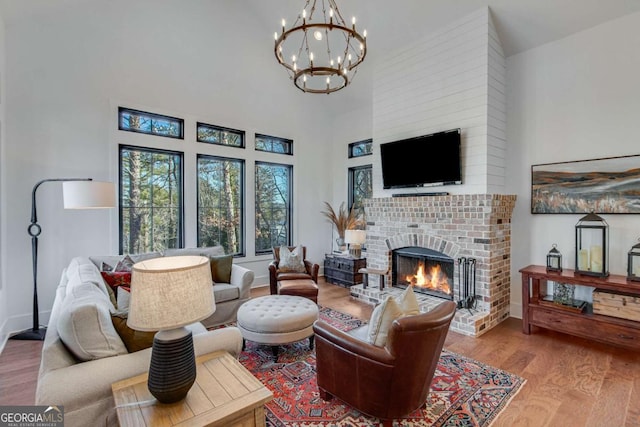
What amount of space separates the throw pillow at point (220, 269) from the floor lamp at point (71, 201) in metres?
1.47

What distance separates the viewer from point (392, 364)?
1.92 metres

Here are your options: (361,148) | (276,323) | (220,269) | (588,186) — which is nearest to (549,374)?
(588,186)

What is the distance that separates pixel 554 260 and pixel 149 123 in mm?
6034

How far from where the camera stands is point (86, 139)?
419cm

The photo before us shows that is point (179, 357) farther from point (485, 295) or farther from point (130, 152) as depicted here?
point (130, 152)

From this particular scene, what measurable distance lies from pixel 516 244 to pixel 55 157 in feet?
20.8

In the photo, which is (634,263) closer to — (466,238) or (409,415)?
(466,238)

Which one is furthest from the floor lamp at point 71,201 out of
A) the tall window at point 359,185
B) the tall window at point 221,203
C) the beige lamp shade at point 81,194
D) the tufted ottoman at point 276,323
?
the tall window at point 359,185

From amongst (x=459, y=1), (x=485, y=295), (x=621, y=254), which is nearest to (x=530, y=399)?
(x=485, y=295)

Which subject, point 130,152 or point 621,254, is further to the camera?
point 130,152

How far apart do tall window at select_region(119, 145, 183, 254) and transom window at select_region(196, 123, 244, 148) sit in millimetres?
553

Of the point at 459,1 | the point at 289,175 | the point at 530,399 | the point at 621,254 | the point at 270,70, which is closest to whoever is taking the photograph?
the point at 530,399

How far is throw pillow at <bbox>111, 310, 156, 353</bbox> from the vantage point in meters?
1.83

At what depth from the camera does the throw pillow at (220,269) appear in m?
4.34
